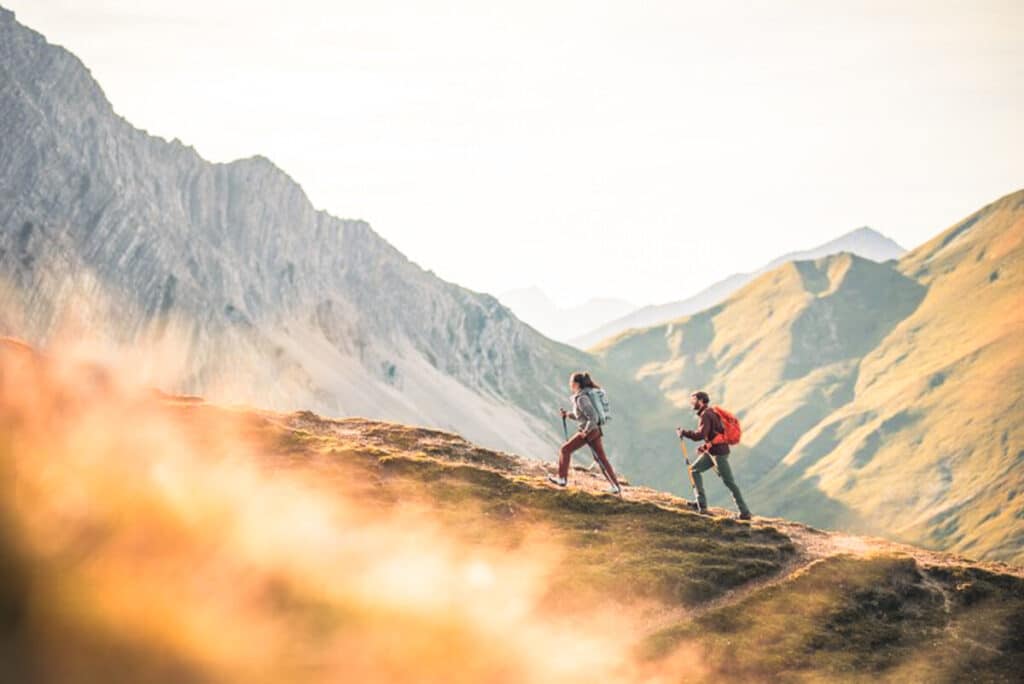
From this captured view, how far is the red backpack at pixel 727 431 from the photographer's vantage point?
130ft

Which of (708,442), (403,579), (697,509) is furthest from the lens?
(697,509)

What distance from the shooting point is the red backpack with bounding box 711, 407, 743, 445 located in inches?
1559

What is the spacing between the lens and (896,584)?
36125 mm

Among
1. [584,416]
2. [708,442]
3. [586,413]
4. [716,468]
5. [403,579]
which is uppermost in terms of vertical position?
[586,413]

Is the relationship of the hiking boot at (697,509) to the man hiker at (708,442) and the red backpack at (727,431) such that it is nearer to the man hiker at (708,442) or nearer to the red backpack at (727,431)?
the man hiker at (708,442)

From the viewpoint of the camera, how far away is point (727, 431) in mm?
39969

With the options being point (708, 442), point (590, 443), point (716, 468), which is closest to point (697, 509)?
point (716, 468)

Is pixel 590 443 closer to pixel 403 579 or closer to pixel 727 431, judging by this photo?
pixel 727 431

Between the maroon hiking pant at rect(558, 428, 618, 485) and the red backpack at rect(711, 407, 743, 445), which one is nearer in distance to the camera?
the red backpack at rect(711, 407, 743, 445)

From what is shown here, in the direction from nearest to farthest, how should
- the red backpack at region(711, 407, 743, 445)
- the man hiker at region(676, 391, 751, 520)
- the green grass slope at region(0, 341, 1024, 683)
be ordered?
the green grass slope at region(0, 341, 1024, 683)
the man hiker at region(676, 391, 751, 520)
the red backpack at region(711, 407, 743, 445)

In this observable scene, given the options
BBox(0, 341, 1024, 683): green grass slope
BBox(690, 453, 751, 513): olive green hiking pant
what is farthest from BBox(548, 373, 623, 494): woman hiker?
BBox(690, 453, 751, 513): olive green hiking pant

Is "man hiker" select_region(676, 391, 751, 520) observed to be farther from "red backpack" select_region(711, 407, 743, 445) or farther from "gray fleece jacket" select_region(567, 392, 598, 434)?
"gray fleece jacket" select_region(567, 392, 598, 434)

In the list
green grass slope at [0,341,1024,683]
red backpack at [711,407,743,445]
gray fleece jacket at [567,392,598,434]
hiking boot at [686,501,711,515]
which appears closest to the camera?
green grass slope at [0,341,1024,683]

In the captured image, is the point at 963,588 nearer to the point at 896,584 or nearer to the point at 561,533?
the point at 896,584
